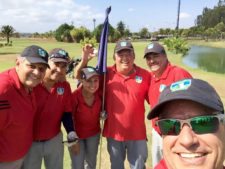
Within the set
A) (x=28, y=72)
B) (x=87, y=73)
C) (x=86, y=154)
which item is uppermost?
(x=28, y=72)

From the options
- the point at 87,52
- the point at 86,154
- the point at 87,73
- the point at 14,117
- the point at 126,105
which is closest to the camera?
the point at 14,117

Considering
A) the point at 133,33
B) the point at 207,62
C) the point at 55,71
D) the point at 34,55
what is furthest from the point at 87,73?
the point at 133,33

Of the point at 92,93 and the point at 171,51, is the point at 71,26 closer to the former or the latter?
the point at 171,51

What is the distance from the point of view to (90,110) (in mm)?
4668

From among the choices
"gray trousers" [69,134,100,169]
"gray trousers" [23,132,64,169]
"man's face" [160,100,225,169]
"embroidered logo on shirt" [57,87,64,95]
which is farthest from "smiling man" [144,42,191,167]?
"man's face" [160,100,225,169]

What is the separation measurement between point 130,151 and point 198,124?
3494 mm

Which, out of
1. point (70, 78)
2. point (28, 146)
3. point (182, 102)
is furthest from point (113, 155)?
point (70, 78)

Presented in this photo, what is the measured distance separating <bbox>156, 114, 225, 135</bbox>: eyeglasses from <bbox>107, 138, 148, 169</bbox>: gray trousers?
3279mm

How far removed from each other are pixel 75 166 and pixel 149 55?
77.3 inches

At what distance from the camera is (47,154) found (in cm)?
435

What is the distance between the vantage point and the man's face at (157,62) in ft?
15.8

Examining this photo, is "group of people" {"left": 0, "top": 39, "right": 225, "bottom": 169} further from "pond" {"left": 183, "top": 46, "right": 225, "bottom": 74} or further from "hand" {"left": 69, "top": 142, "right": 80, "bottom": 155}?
"pond" {"left": 183, "top": 46, "right": 225, "bottom": 74}

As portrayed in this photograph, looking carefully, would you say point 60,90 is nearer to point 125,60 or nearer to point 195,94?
point 125,60

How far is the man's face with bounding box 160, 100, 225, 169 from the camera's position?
158cm
